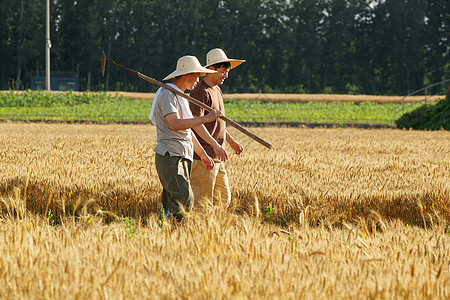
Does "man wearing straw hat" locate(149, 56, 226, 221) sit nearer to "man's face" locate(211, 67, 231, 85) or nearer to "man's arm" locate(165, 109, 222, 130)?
"man's arm" locate(165, 109, 222, 130)

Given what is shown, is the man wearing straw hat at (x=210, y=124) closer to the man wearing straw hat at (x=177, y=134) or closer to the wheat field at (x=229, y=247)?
the wheat field at (x=229, y=247)

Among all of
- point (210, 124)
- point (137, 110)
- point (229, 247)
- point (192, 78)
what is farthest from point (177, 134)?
point (137, 110)

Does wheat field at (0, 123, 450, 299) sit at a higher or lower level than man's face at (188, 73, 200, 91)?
lower

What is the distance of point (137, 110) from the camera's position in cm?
3303

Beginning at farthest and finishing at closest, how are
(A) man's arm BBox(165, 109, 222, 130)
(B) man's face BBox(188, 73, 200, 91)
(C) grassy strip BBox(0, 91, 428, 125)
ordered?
(C) grassy strip BBox(0, 91, 428, 125)
(B) man's face BBox(188, 73, 200, 91)
(A) man's arm BBox(165, 109, 222, 130)

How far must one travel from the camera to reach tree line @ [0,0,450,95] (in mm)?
67312

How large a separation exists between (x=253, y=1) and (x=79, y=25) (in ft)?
77.4

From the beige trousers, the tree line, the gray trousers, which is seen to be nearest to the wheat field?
the beige trousers

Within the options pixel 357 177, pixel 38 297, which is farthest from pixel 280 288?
pixel 357 177

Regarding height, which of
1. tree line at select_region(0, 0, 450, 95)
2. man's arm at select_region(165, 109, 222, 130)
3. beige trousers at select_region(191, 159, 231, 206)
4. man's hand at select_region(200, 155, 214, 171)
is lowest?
beige trousers at select_region(191, 159, 231, 206)

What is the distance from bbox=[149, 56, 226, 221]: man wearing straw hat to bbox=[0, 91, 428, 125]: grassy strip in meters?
22.9

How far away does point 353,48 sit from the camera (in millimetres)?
75000

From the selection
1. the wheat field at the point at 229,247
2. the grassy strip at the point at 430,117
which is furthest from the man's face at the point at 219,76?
the grassy strip at the point at 430,117

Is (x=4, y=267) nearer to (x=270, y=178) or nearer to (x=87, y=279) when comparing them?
(x=87, y=279)
